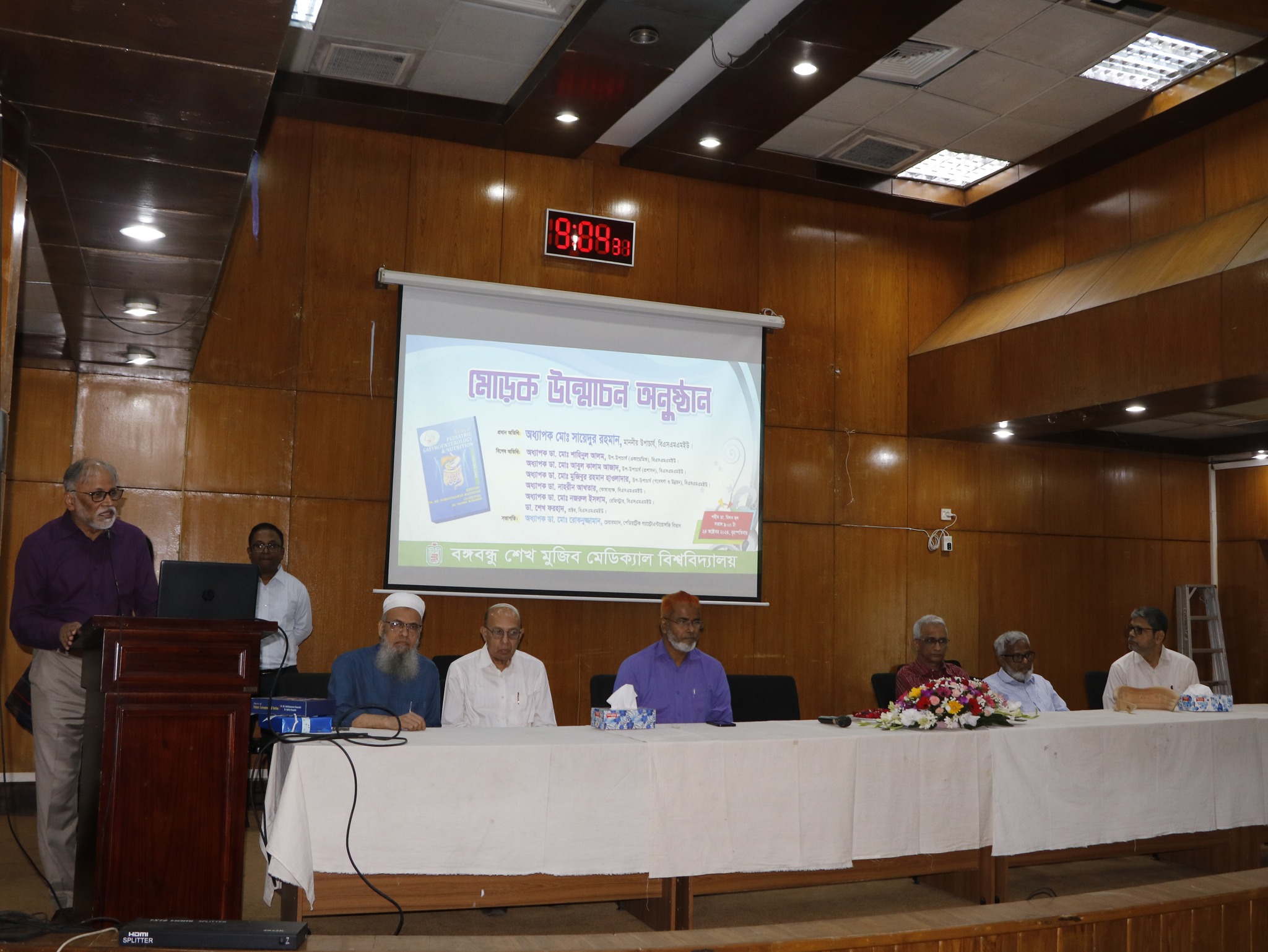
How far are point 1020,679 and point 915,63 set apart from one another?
3.50 m

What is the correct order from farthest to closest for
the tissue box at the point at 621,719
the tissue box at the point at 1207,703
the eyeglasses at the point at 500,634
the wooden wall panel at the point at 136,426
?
the wooden wall panel at the point at 136,426 → the tissue box at the point at 1207,703 → the eyeglasses at the point at 500,634 → the tissue box at the point at 621,719

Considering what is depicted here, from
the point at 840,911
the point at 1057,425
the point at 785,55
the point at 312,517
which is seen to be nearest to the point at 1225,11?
the point at 785,55

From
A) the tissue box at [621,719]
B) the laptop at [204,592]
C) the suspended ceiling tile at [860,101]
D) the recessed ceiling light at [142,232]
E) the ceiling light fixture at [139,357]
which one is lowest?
the tissue box at [621,719]

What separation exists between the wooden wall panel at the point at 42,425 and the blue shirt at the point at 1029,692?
17.6 ft

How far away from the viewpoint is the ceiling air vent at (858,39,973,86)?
5.90 meters

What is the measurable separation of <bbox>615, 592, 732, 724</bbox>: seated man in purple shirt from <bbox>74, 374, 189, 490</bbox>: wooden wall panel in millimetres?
3258

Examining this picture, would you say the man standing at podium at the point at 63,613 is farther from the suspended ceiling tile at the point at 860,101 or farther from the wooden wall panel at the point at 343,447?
the suspended ceiling tile at the point at 860,101

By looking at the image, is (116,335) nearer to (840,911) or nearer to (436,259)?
(436,259)

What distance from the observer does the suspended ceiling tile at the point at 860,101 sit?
6352mm

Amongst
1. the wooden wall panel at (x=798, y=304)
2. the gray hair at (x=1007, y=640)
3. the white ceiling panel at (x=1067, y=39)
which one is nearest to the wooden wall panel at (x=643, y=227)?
the wooden wall panel at (x=798, y=304)

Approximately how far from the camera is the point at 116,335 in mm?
5453

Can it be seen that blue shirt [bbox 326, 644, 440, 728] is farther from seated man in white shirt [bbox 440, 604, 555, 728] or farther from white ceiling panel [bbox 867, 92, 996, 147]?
white ceiling panel [bbox 867, 92, 996, 147]

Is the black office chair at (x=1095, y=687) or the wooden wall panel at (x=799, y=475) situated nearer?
the black office chair at (x=1095, y=687)

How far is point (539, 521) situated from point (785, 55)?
312 centimetres
